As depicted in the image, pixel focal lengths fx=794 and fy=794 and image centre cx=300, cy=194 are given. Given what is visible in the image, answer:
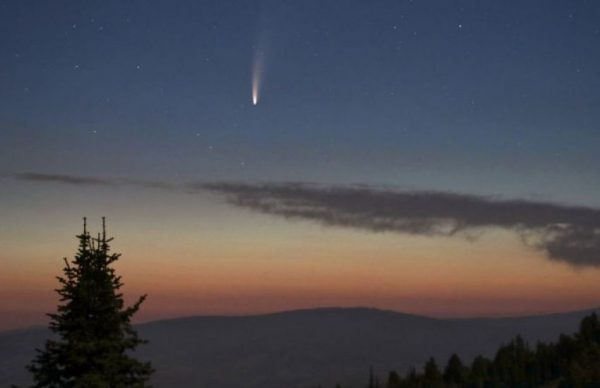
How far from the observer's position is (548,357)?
17638 cm

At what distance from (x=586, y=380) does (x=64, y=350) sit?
134m

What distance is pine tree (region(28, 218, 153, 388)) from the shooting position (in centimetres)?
2331

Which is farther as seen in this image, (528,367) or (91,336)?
(528,367)

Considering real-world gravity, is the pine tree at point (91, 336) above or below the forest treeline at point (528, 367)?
above

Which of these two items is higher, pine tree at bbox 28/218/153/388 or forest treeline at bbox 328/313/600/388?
pine tree at bbox 28/218/153/388

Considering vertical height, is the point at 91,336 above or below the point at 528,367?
above

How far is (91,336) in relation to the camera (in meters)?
23.8

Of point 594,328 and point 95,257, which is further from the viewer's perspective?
point 594,328

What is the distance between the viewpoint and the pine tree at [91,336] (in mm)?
23312

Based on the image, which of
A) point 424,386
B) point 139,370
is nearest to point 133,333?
point 139,370

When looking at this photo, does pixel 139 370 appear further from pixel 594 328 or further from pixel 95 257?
pixel 594 328

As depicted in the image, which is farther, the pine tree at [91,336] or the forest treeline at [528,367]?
the forest treeline at [528,367]

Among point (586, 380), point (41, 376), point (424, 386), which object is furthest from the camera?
point (424, 386)

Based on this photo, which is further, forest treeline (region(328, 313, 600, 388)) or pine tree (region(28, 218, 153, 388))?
forest treeline (region(328, 313, 600, 388))
